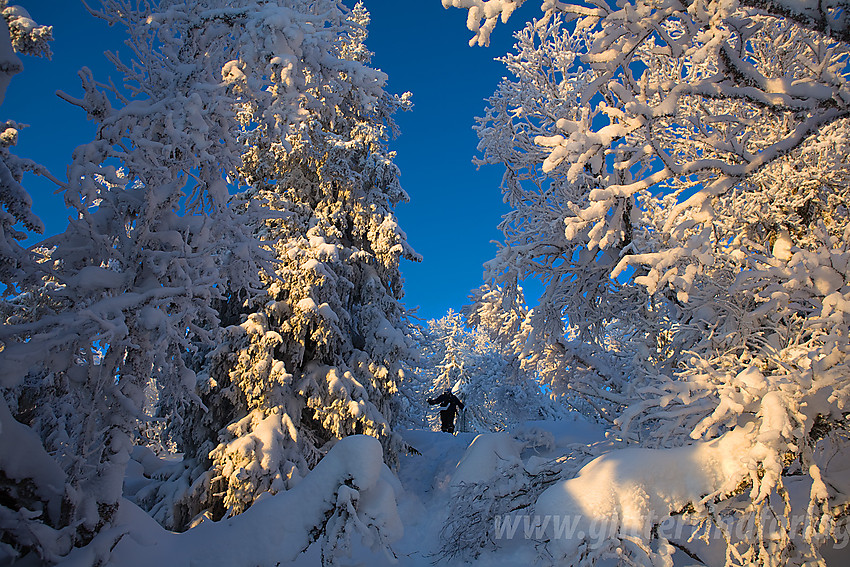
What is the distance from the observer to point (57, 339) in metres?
3.04

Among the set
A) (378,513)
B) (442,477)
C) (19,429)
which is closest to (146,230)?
(19,429)

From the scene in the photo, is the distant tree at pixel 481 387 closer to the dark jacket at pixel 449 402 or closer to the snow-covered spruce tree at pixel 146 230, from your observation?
the dark jacket at pixel 449 402

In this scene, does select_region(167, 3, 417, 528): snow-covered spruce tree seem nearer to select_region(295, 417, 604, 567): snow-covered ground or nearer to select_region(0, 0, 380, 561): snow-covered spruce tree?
select_region(295, 417, 604, 567): snow-covered ground

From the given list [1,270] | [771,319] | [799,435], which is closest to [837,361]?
[799,435]

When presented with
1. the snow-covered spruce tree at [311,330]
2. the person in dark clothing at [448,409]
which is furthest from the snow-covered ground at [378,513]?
the person in dark clothing at [448,409]

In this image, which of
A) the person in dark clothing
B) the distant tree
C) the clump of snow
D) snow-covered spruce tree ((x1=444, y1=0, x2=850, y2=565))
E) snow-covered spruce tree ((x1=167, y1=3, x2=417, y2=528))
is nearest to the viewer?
snow-covered spruce tree ((x1=444, y1=0, x2=850, y2=565))

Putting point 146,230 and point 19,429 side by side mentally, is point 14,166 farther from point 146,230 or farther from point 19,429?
point 19,429

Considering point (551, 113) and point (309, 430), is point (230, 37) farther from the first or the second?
point (309, 430)

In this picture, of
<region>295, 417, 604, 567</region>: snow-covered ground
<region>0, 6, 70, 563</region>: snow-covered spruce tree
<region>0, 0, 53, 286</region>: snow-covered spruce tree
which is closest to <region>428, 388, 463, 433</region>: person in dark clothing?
<region>295, 417, 604, 567</region>: snow-covered ground

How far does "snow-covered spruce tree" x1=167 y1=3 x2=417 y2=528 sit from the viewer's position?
8.27 meters

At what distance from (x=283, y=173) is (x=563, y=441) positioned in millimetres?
9518

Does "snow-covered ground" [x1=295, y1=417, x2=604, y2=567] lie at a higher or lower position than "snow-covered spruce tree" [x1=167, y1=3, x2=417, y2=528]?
lower

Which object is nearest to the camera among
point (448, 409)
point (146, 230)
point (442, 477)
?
point (146, 230)

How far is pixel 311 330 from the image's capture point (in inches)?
377
